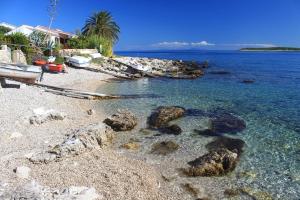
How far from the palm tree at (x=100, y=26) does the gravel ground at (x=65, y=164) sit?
189ft

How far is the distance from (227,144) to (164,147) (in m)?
3.20

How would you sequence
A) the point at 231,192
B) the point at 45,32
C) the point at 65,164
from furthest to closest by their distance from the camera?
the point at 45,32 → the point at 65,164 → the point at 231,192

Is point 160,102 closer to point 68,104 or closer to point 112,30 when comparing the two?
point 68,104

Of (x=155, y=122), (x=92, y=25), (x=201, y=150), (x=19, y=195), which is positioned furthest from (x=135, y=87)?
(x=92, y=25)

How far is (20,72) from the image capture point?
2591 cm

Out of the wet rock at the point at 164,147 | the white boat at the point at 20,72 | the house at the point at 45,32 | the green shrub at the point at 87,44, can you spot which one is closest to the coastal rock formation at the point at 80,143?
the wet rock at the point at 164,147

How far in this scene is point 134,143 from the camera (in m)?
15.1

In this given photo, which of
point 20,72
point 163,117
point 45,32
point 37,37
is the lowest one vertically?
point 163,117

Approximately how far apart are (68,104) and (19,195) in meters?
13.9

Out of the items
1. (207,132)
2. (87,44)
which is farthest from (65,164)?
(87,44)

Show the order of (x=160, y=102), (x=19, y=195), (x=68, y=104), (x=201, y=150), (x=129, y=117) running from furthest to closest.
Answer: (x=160, y=102) → (x=68, y=104) → (x=129, y=117) → (x=201, y=150) → (x=19, y=195)

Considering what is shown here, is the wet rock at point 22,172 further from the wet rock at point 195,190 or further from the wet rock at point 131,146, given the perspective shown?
the wet rock at point 195,190

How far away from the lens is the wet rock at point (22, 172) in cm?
1045

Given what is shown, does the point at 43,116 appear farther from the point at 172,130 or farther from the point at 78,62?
the point at 78,62
